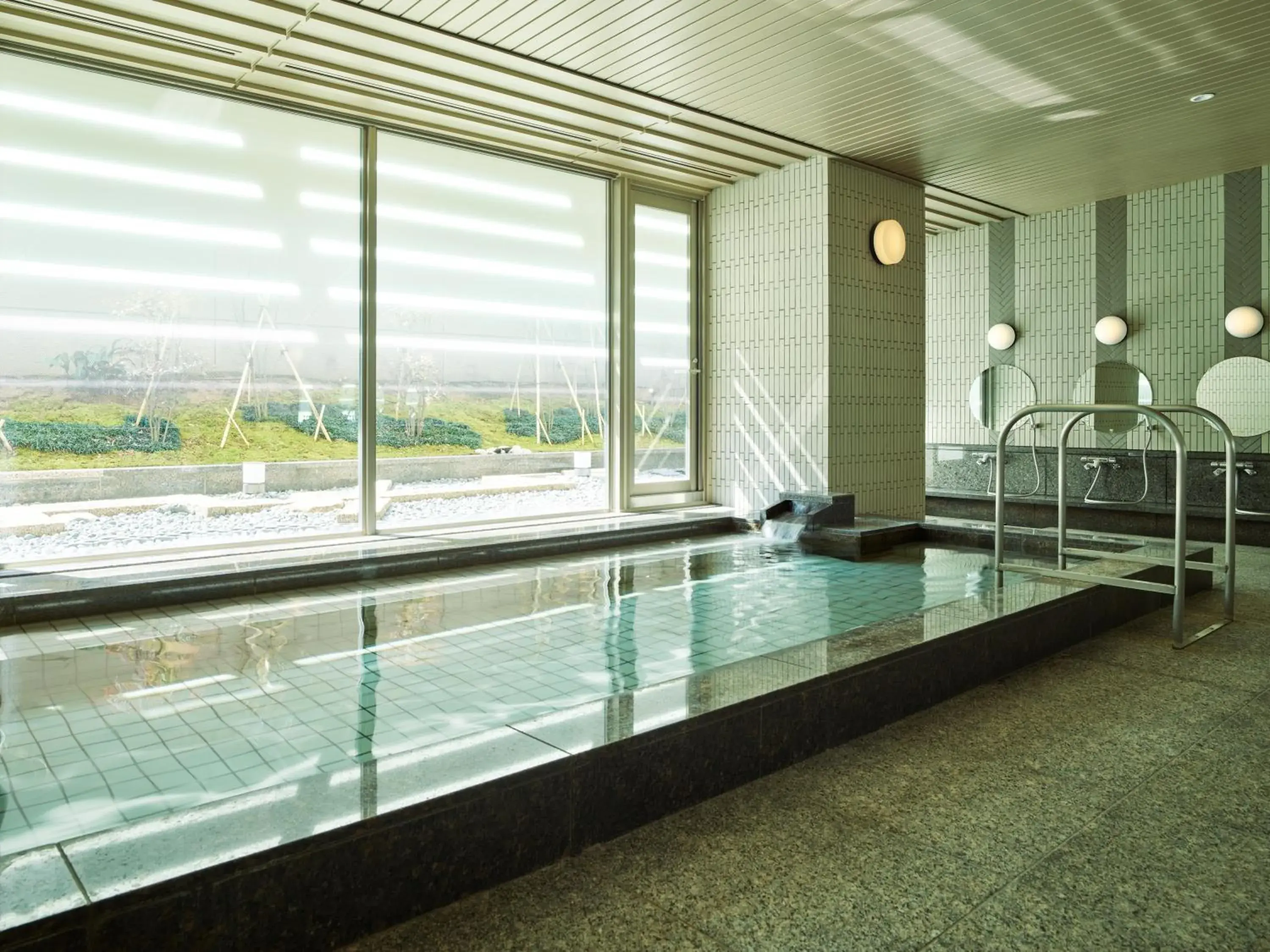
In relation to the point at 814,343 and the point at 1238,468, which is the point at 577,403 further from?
the point at 1238,468

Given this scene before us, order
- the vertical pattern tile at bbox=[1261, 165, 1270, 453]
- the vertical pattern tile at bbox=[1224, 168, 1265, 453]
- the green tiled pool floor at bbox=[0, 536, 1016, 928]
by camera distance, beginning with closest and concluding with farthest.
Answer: the green tiled pool floor at bbox=[0, 536, 1016, 928] < the vertical pattern tile at bbox=[1261, 165, 1270, 453] < the vertical pattern tile at bbox=[1224, 168, 1265, 453]

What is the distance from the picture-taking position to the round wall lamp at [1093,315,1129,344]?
7473mm

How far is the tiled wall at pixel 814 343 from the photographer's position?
645 centimetres

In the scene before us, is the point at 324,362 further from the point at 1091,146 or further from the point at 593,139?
the point at 1091,146

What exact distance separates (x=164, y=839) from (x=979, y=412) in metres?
8.27

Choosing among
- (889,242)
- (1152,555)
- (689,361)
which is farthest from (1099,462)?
(689,361)

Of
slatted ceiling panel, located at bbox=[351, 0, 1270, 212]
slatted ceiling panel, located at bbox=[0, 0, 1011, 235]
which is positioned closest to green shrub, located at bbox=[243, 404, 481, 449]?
slatted ceiling panel, located at bbox=[0, 0, 1011, 235]

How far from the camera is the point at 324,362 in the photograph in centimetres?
540

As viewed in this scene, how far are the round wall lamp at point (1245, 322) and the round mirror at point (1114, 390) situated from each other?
74 cm

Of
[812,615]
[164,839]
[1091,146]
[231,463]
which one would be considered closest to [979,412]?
[1091,146]

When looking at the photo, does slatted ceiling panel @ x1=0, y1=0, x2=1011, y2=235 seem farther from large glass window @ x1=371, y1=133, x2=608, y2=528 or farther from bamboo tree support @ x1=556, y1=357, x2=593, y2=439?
bamboo tree support @ x1=556, y1=357, x2=593, y2=439

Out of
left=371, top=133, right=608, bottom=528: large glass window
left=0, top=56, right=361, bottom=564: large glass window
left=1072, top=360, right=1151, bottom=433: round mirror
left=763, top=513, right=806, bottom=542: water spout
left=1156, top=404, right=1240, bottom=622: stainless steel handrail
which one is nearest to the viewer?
left=1156, top=404, right=1240, bottom=622: stainless steel handrail

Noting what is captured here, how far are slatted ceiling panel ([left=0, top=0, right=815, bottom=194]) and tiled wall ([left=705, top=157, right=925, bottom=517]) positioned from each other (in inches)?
20.4

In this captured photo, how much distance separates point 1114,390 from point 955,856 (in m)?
6.79
